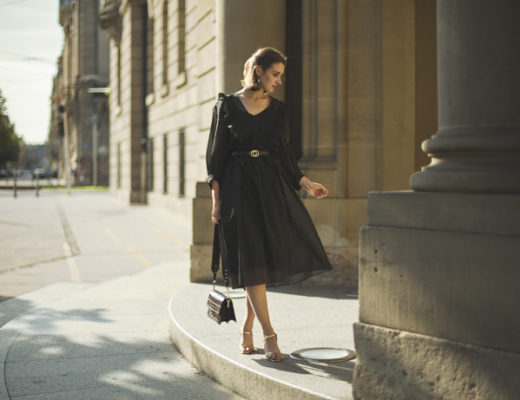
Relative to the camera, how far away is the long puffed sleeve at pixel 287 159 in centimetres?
452

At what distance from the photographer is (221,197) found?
438 centimetres

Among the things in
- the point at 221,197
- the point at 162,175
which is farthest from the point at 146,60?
the point at 221,197

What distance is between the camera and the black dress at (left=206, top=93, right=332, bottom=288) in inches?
167

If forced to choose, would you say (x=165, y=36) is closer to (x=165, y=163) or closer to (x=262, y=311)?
(x=165, y=163)

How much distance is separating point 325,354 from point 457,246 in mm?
1551

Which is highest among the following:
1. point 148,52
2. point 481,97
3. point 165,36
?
point 148,52

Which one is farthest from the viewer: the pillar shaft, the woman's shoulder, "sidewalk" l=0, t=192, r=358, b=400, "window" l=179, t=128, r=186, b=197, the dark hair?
"window" l=179, t=128, r=186, b=197

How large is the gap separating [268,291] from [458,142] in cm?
384

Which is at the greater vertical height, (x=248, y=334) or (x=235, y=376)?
(x=248, y=334)

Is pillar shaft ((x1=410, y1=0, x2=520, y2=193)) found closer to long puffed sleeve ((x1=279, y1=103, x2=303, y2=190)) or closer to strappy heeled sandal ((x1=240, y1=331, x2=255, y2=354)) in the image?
long puffed sleeve ((x1=279, y1=103, x2=303, y2=190))

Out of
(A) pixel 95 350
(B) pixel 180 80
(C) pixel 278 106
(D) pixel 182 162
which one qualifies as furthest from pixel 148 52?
(C) pixel 278 106

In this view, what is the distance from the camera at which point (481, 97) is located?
336cm

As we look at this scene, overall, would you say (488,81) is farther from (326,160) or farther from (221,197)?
(326,160)

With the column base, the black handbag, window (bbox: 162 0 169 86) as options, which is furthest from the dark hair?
window (bbox: 162 0 169 86)
